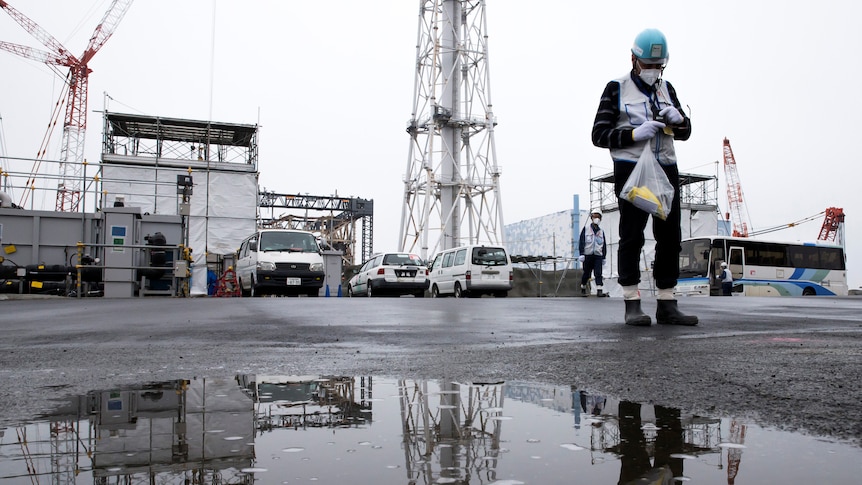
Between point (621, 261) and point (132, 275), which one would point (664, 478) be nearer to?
point (621, 261)

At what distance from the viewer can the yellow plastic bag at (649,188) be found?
5.09m

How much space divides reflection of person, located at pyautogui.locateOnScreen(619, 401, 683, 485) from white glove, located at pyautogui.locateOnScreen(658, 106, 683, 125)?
3.60 metres

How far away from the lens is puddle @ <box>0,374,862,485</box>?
1.49m

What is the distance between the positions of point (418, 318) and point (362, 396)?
464cm

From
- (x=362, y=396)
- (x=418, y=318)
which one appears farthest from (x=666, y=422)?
(x=418, y=318)

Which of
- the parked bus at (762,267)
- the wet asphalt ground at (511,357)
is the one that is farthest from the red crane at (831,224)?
the wet asphalt ground at (511,357)

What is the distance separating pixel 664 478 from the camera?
1.44 metres

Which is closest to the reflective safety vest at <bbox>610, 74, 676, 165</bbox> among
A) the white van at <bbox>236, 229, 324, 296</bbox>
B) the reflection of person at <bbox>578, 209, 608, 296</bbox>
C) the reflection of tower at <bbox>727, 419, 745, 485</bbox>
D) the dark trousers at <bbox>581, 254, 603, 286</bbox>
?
the reflection of tower at <bbox>727, 419, 745, 485</bbox>

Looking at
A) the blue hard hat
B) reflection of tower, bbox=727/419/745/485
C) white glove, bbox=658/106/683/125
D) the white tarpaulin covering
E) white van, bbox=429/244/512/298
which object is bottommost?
reflection of tower, bbox=727/419/745/485

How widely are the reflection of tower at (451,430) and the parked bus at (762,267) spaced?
2657 centimetres

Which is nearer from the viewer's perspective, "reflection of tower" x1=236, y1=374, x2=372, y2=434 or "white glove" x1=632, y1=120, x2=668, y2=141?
"reflection of tower" x1=236, y1=374, x2=372, y2=434

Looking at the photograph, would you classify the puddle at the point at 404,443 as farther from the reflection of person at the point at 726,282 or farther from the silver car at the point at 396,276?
the reflection of person at the point at 726,282

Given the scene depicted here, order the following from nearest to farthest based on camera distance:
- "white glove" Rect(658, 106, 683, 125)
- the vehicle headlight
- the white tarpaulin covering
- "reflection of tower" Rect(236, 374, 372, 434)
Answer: "reflection of tower" Rect(236, 374, 372, 434), "white glove" Rect(658, 106, 683, 125), the vehicle headlight, the white tarpaulin covering

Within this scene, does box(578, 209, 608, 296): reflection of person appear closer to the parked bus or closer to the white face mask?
the white face mask
